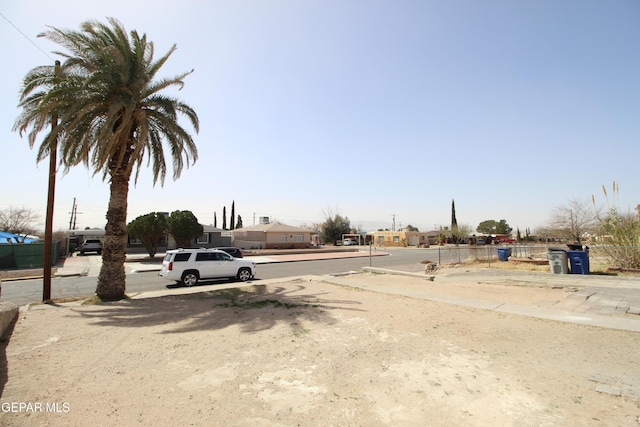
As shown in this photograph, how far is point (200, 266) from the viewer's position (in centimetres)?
1655

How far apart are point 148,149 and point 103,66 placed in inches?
136

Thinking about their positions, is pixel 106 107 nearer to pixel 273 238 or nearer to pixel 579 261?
pixel 579 261

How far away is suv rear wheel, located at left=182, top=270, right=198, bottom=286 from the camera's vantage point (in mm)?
16069

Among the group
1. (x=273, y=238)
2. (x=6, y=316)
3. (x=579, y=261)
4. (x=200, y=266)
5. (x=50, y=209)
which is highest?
(x=50, y=209)

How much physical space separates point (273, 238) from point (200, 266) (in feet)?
107

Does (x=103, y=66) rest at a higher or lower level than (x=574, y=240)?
higher

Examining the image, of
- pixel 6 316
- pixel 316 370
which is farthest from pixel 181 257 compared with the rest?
pixel 316 370

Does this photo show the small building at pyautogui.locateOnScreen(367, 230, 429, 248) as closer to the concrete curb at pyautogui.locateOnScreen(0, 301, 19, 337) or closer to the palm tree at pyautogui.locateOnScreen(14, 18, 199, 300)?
the palm tree at pyautogui.locateOnScreen(14, 18, 199, 300)

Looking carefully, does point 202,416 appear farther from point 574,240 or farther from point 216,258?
point 574,240

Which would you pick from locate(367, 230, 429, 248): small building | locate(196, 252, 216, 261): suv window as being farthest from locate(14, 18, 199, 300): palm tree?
locate(367, 230, 429, 248): small building

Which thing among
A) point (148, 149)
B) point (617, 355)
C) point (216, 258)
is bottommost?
point (617, 355)

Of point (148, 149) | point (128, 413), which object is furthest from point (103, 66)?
point (128, 413)

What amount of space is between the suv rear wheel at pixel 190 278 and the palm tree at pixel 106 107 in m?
3.92

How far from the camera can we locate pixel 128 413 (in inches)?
158
